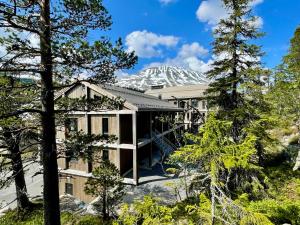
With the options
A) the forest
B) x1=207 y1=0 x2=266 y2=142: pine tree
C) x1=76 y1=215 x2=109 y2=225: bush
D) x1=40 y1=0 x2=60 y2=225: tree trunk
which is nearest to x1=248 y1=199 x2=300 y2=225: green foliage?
the forest

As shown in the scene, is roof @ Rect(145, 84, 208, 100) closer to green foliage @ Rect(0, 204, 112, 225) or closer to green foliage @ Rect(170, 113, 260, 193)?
green foliage @ Rect(0, 204, 112, 225)

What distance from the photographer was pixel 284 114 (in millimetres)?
17047

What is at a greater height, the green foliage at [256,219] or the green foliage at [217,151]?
the green foliage at [217,151]

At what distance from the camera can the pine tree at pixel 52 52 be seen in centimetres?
637

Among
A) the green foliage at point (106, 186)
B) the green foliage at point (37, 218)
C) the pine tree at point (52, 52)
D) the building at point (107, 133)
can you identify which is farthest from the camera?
the building at point (107, 133)

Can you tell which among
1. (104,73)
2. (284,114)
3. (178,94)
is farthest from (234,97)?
(178,94)

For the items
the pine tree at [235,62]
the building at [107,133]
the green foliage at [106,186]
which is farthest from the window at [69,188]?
the pine tree at [235,62]

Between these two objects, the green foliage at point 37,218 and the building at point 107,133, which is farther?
the building at point 107,133

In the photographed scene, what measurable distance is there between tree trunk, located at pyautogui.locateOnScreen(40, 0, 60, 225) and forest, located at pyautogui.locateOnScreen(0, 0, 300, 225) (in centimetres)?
3

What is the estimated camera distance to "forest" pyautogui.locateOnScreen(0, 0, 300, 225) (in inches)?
181

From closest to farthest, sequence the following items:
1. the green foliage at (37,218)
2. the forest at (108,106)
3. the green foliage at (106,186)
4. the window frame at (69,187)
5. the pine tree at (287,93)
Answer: the forest at (108,106)
the green foliage at (106,186)
the green foliage at (37,218)
the pine tree at (287,93)
the window frame at (69,187)

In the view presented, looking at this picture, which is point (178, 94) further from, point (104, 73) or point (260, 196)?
point (104, 73)

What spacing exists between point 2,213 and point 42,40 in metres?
13.7

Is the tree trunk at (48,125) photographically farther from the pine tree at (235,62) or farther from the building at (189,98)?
the building at (189,98)
